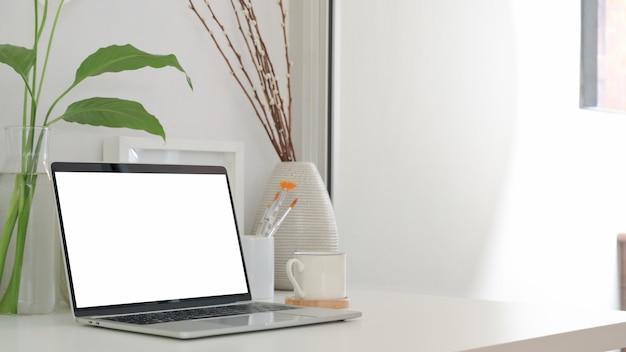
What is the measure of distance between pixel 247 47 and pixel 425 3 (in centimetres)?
41

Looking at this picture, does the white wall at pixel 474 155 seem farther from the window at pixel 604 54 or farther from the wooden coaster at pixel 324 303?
the wooden coaster at pixel 324 303

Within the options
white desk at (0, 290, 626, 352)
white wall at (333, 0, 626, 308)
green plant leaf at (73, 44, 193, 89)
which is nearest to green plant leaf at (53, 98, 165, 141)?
green plant leaf at (73, 44, 193, 89)

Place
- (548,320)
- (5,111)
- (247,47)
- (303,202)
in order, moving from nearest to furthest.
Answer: (548,320) → (5,111) → (303,202) → (247,47)

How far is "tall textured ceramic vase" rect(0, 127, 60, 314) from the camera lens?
1.14m

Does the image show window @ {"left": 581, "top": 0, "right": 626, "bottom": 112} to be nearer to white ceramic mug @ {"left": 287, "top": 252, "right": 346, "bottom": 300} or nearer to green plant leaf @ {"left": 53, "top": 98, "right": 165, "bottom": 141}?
white ceramic mug @ {"left": 287, "top": 252, "right": 346, "bottom": 300}

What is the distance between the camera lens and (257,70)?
5.12 feet

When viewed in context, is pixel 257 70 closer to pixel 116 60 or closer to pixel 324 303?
pixel 116 60

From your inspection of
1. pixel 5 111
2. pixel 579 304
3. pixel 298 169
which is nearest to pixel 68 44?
pixel 5 111

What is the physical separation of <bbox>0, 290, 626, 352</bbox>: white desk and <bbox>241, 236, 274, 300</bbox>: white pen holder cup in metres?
0.15

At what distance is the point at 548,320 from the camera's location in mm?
1132

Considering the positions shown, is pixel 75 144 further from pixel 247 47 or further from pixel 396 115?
pixel 396 115

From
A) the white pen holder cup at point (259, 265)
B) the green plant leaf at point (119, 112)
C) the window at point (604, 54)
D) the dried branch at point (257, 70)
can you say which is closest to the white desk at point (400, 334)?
the white pen holder cup at point (259, 265)

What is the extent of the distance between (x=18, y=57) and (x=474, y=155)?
1040mm

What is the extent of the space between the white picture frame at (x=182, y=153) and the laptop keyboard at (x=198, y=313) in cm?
33
